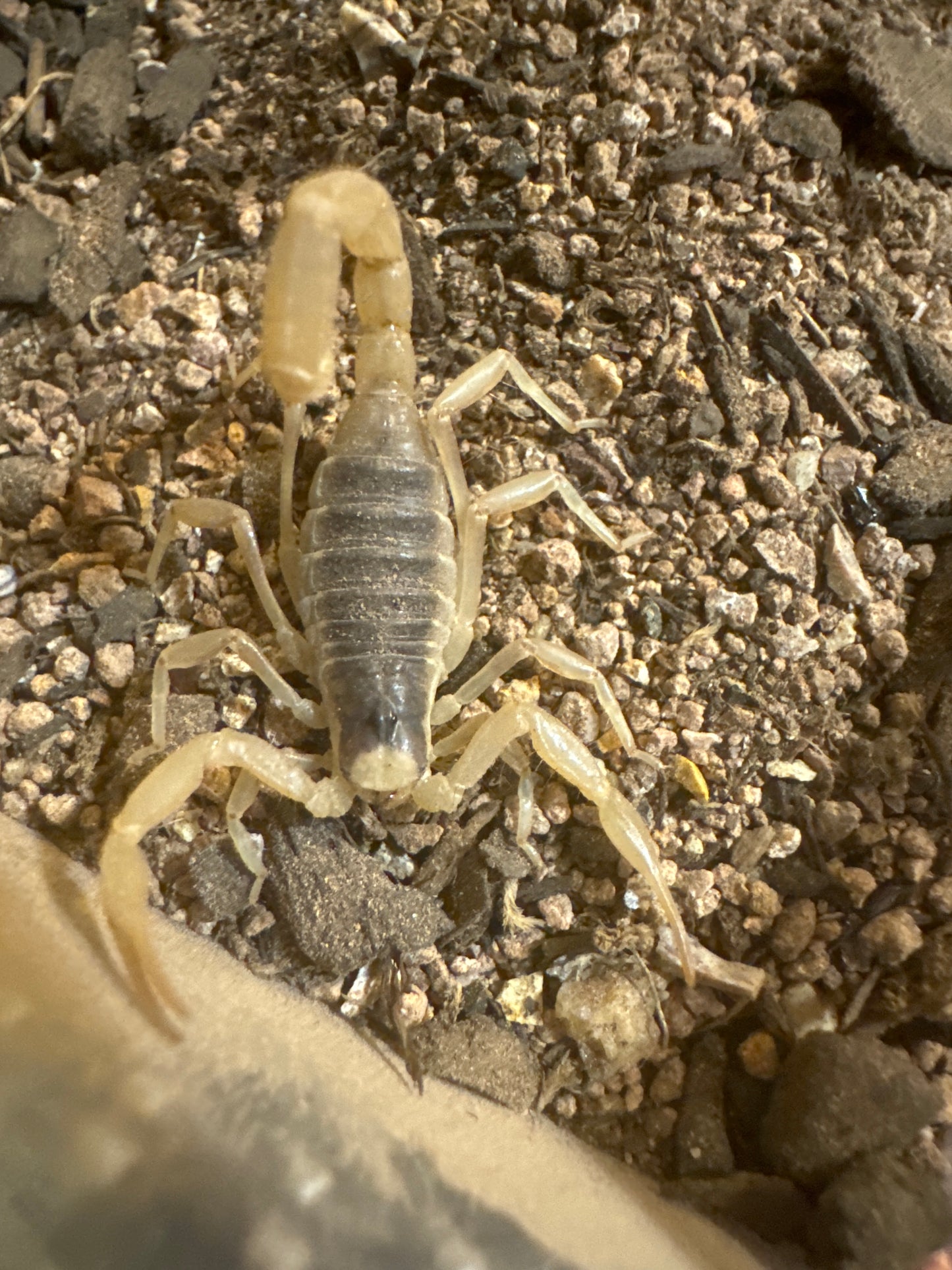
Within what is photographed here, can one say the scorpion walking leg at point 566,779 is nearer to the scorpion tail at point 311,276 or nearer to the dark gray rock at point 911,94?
the scorpion tail at point 311,276

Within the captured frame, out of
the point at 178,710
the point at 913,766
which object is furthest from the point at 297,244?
the point at 913,766

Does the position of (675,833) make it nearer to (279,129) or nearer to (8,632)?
(8,632)

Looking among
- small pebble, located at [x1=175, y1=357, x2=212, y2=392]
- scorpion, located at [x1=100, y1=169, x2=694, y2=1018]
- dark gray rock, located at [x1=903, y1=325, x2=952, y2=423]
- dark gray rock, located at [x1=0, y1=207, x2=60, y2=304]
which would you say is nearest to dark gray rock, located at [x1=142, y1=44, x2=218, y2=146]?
dark gray rock, located at [x1=0, y1=207, x2=60, y2=304]

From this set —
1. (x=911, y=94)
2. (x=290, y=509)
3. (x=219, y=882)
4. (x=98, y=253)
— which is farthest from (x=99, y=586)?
(x=911, y=94)

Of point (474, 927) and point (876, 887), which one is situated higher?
point (876, 887)

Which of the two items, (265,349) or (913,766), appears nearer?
(265,349)

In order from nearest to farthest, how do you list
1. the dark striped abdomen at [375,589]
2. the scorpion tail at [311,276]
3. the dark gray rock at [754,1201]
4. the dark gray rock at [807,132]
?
the scorpion tail at [311,276], the dark gray rock at [754,1201], the dark striped abdomen at [375,589], the dark gray rock at [807,132]

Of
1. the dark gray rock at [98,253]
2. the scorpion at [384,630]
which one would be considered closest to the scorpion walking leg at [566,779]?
the scorpion at [384,630]

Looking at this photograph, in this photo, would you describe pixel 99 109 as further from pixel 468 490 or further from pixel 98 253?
pixel 468 490
